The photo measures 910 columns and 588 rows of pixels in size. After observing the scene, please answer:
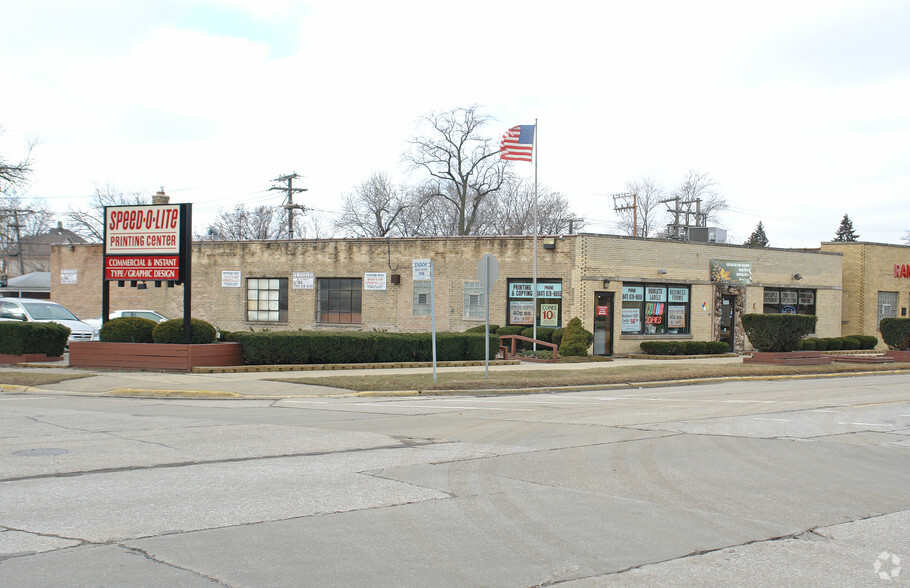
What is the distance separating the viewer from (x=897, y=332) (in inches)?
1206

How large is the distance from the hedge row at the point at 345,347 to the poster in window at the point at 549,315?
20.2 ft

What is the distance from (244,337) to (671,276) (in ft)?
57.8

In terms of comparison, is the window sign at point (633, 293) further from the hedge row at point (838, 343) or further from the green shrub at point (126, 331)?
the green shrub at point (126, 331)

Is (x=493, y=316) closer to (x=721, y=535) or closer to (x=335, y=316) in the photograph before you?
(x=335, y=316)

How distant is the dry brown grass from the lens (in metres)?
17.9

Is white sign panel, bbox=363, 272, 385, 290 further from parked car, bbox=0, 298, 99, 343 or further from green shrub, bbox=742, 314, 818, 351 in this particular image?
green shrub, bbox=742, 314, 818, 351

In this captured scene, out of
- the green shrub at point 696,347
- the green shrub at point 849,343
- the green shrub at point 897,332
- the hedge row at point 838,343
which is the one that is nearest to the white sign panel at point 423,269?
the green shrub at point 696,347

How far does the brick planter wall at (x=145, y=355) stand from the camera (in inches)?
800

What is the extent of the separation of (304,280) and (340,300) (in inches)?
73.2

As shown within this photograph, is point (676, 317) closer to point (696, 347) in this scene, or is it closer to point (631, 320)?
point (696, 347)

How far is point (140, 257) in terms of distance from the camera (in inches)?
862

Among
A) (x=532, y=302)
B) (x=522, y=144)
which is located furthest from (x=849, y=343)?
(x=522, y=144)

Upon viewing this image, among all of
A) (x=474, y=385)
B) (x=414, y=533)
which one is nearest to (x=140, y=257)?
(x=474, y=385)

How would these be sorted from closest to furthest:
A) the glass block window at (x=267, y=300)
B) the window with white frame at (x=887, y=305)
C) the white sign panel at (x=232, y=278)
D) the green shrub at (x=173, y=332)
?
the green shrub at (x=173, y=332) → the glass block window at (x=267, y=300) → the white sign panel at (x=232, y=278) → the window with white frame at (x=887, y=305)
